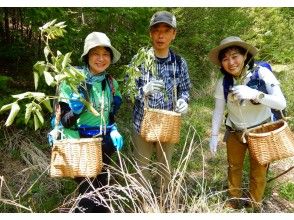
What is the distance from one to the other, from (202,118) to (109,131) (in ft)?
11.3

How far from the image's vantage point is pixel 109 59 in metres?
2.96

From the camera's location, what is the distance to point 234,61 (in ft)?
10.5

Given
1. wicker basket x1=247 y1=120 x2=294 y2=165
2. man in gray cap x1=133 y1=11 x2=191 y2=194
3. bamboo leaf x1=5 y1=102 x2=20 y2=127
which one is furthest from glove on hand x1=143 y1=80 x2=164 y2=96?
bamboo leaf x1=5 y1=102 x2=20 y2=127

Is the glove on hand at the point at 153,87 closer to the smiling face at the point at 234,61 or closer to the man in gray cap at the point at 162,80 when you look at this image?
the man in gray cap at the point at 162,80

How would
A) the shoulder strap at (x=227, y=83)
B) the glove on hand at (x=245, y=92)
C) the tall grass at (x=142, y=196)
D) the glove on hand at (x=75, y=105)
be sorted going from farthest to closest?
the shoulder strap at (x=227, y=83) → the glove on hand at (x=245, y=92) → the glove on hand at (x=75, y=105) → the tall grass at (x=142, y=196)

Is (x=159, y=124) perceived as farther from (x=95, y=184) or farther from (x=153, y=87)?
(x=95, y=184)

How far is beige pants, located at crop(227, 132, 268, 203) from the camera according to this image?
3.44 metres

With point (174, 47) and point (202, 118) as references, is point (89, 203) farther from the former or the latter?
point (202, 118)

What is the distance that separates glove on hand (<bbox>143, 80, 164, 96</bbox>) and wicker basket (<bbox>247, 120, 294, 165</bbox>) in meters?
0.76

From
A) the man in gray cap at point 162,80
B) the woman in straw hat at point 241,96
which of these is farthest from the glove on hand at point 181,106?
the woman in straw hat at point 241,96

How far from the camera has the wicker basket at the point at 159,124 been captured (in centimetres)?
306

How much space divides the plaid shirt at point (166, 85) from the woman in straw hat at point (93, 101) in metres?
0.27

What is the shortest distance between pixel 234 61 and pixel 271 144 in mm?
686
